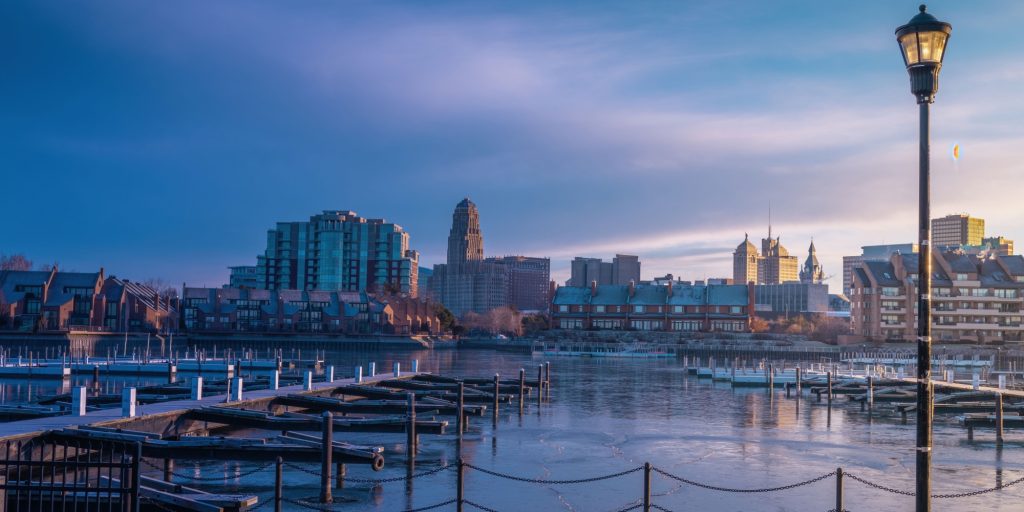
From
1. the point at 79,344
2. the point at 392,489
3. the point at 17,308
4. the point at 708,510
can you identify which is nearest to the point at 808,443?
the point at 708,510

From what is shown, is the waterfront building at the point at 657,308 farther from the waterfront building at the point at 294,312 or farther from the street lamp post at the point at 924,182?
the street lamp post at the point at 924,182

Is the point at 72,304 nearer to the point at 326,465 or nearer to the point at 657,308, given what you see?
the point at 657,308

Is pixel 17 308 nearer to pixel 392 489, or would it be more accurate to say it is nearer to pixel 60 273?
pixel 60 273

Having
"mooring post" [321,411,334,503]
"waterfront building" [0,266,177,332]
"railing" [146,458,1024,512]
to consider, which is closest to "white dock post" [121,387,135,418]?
"railing" [146,458,1024,512]

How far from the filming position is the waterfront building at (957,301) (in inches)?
5472

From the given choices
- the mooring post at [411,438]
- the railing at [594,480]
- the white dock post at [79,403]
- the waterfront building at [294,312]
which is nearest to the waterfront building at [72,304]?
the waterfront building at [294,312]

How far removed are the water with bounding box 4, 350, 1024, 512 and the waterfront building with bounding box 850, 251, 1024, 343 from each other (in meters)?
96.3

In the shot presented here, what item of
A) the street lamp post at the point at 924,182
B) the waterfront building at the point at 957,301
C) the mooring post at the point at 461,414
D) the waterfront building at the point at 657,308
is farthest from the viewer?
the waterfront building at the point at 657,308

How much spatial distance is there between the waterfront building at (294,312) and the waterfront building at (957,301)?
9168 cm

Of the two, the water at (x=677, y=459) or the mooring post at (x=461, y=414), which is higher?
the mooring post at (x=461, y=414)

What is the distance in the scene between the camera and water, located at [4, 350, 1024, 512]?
77.2 feet

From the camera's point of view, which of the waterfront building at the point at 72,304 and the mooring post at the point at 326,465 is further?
the waterfront building at the point at 72,304

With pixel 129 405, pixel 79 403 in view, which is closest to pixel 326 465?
pixel 129 405

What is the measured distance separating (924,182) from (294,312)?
17714cm
